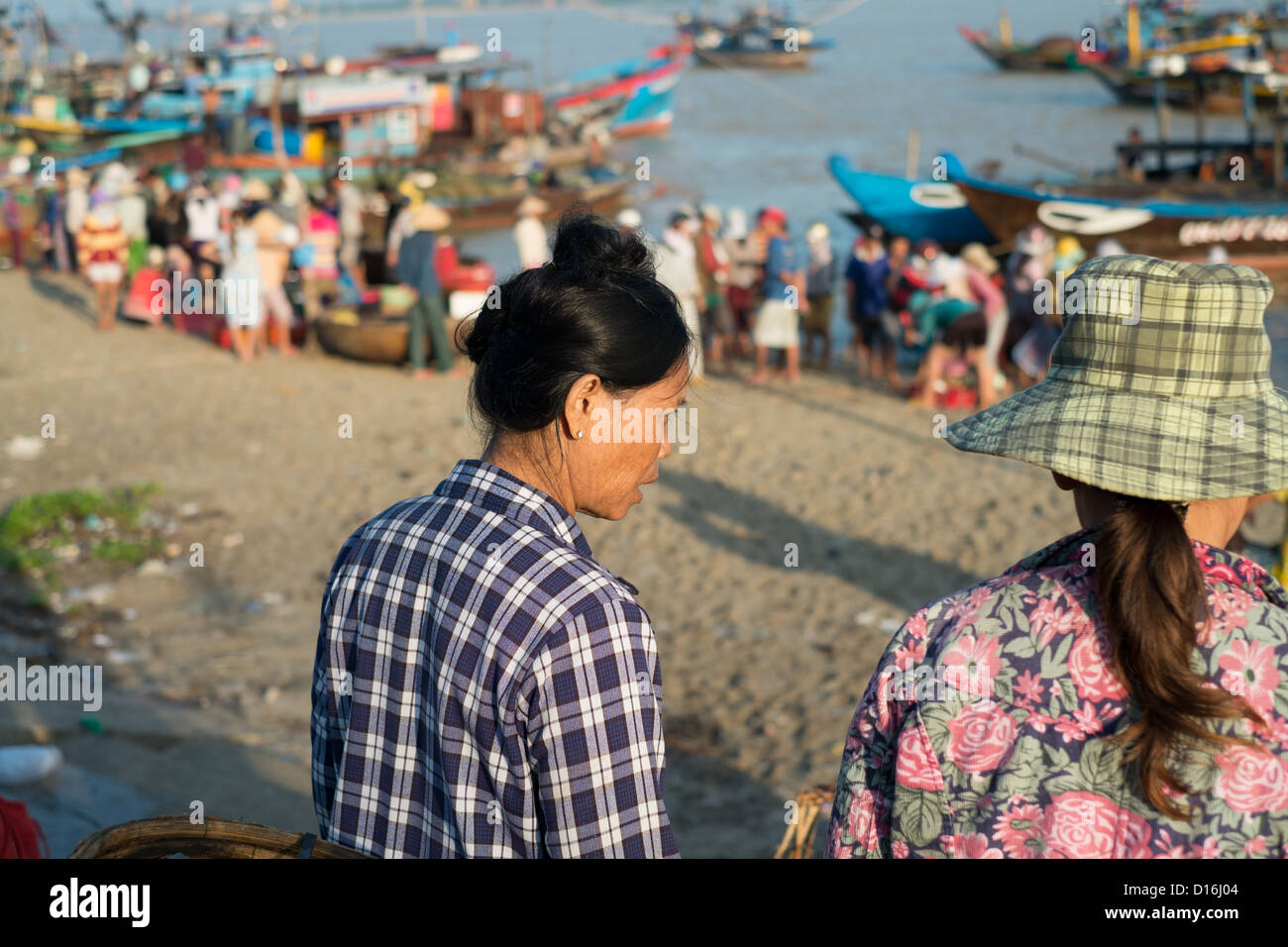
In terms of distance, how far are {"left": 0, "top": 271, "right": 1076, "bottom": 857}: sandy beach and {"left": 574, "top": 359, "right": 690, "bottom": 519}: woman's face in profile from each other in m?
1.96

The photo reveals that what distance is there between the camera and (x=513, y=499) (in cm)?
170

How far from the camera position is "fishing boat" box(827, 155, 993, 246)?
16.5 metres

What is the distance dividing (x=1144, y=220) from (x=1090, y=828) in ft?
48.6

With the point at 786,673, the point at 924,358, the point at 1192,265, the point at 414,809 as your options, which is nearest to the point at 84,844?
the point at 414,809

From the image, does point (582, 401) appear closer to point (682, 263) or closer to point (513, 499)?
point (513, 499)

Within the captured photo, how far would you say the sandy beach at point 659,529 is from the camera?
17.5ft

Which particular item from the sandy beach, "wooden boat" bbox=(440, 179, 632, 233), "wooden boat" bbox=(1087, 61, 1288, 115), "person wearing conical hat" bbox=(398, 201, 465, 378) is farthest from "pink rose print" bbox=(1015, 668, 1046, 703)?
"wooden boat" bbox=(1087, 61, 1288, 115)

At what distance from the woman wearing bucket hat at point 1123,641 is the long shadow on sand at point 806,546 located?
4742 millimetres

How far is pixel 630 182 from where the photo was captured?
2455 centimetres

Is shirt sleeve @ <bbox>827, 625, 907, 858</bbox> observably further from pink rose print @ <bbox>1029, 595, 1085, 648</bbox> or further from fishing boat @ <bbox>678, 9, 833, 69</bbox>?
fishing boat @ <bbox>678, 9, 833, 69</bbox>

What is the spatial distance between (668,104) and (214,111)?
48.1ft

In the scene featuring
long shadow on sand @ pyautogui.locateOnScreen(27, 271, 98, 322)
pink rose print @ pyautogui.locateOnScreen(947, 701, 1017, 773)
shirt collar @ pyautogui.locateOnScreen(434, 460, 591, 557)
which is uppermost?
shirt collar @ pyautogui.locateOnScreen(434, 460, 591, 557)

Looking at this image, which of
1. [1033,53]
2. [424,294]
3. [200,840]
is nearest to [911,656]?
[200,840]

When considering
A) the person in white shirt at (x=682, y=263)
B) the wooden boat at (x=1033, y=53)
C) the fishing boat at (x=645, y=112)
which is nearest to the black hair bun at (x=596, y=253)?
the person in white shirt at (x=682, y=263)
